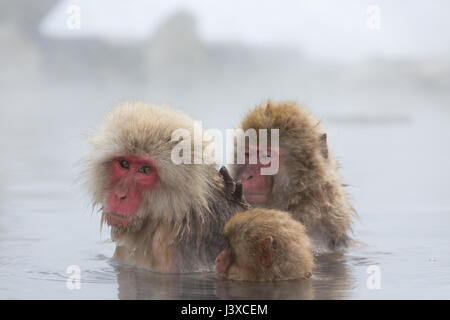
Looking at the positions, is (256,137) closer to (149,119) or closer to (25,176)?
(149,119)

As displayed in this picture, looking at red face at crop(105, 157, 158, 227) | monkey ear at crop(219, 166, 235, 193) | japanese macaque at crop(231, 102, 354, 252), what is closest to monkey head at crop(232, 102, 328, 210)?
japanese macaque at crop(231, 102, 354, 252)

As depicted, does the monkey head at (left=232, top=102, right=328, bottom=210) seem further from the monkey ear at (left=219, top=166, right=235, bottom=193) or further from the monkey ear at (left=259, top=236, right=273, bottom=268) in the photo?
the monkey ear at (left=259, top=236, right=273, bottom=268)

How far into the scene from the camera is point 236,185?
18.0ft

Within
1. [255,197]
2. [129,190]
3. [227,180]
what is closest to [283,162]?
[255,197]

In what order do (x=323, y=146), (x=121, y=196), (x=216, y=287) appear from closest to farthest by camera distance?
1. (x=216, y=287)
2. (x=121, y=196)
3. (x=323, y=146)

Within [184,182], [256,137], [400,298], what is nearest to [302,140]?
[256,137]

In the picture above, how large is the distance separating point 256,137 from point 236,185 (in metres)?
0.65

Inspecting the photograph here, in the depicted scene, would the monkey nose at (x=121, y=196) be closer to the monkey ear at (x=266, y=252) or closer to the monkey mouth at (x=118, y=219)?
the monkey mouth at (x=118, y=219)

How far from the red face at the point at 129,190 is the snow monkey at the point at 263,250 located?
18.2 inches

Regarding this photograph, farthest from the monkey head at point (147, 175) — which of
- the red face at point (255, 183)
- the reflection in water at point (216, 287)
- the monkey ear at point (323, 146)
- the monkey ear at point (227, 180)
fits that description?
the monkey ear at point (323, 146)

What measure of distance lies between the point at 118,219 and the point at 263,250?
0.74 m

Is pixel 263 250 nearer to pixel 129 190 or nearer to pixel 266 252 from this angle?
pixel 266 252

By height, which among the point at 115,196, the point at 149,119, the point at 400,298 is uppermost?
the point at 149,119

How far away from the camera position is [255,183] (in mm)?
5984
